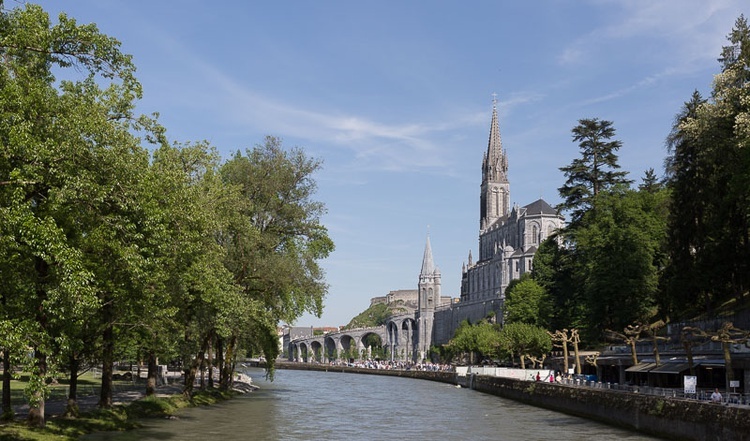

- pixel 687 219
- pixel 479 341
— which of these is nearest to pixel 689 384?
pixel 687 219

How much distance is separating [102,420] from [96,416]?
0.31 m

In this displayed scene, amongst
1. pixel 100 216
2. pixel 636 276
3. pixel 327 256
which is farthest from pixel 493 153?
pixel 100 216

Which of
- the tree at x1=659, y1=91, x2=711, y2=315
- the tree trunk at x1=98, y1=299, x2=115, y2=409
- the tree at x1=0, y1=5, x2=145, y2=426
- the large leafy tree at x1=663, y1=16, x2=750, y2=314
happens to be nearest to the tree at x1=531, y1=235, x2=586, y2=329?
the large leafy tree at x1=663, y1=16, x2=750, y2=314

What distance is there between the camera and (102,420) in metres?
27.6

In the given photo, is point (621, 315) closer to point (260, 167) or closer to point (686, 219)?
point (686, 219)

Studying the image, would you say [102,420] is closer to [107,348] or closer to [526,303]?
[107,348]

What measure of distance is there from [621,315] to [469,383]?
25312 mm

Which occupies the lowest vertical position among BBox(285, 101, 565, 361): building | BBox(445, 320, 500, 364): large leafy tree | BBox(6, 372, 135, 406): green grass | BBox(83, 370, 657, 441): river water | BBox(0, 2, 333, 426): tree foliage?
BBox(83, 370, 657, 441): river water

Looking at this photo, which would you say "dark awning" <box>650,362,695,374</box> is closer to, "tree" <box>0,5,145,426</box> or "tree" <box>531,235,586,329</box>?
"tree" <box>531,235,586,329</box>

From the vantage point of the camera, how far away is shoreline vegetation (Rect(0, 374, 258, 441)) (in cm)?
2155

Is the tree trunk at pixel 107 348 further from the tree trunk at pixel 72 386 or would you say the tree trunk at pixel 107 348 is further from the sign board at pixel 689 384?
the sign board at pixel 689 384

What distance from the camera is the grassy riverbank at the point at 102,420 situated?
2123 centimetres

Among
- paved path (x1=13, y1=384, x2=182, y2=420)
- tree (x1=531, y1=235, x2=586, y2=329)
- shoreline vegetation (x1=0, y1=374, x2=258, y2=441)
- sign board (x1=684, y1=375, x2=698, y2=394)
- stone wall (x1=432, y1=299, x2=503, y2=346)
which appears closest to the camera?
shoreline vegetation (x1=0, y1=374, x2=258, y2=441)

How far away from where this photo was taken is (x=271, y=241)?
39.2 m
